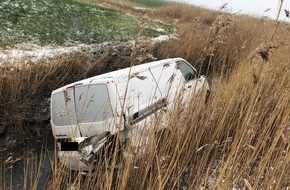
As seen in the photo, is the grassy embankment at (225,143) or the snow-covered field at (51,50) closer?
the grassy embankment at (225,143)

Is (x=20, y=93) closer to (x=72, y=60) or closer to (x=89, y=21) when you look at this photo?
(x=72, y=60)

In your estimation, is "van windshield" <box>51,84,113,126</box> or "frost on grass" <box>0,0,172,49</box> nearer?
Result: "van windshield" <box>51,84,113,126</box>

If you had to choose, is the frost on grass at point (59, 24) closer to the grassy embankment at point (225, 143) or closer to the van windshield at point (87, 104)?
the van windshield at point (87, 104)

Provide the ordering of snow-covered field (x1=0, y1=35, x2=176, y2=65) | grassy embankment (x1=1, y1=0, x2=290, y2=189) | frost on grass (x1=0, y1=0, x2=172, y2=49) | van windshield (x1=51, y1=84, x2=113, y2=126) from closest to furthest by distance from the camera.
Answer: grassy embankment (x1=1, y1=0, x2=290, y2=189)
van windshield (x1=51, y1=84, x2=113, y2=126)
snow-covered field (x1=0, y1=35, x2=176, y2=65)
frost on grass (x1=0, y1=0, x2=172, y2=49)

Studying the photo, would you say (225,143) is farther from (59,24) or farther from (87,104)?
(59,24)

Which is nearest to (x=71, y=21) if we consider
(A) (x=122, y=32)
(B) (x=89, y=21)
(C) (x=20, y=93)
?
(B) (x=89, y=21)

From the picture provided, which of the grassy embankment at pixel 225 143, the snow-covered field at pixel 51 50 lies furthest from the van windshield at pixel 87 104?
the snow-covered field at pixel 51 50

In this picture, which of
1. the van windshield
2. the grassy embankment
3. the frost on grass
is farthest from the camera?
the frost on grass

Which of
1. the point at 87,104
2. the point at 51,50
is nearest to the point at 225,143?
the point at 87,104

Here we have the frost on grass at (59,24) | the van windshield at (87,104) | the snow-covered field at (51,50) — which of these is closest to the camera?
the van windshield at (87,104)

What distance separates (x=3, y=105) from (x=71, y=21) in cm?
673

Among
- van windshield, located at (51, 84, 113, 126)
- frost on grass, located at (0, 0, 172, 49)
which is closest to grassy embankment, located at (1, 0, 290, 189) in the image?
van windshield, located at (51, 84, 113, 126)

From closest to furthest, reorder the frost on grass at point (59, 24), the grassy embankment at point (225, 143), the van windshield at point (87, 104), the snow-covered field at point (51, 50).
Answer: the grassy embankment at point (225, 143) < the van windshield at point (87, 104) < the snow-covered field at point (51, 50) < the frost on grass at point (59, 24)

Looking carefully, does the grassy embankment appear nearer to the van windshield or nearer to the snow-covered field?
the van windshield
